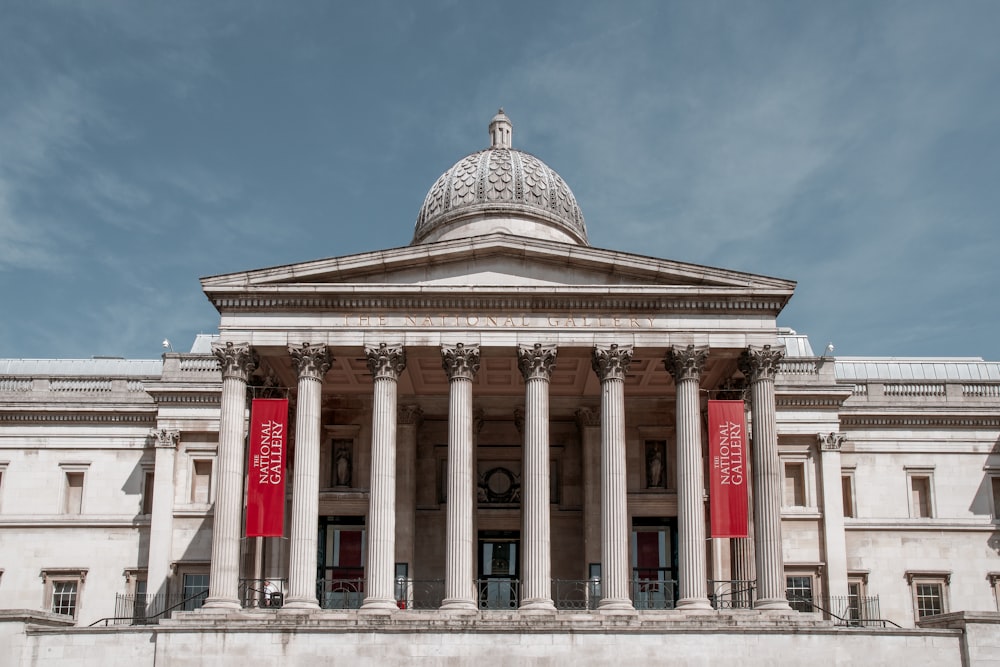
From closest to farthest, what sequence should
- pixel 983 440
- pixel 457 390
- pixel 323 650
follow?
pixel 323 650
pixel 457 390
pixel 983 440

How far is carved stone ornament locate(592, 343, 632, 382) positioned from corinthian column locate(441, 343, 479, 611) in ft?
13.0

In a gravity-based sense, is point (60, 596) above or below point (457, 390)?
below

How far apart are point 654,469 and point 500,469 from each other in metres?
5.89

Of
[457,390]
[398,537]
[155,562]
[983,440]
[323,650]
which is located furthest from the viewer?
[983,440]

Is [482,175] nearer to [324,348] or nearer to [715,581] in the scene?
[324,348]

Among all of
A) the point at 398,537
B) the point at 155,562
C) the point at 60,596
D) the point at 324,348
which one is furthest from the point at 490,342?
the point at 60,596

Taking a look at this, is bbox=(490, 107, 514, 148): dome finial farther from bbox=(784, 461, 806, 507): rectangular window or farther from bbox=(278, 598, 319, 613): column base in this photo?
bbox=(278, 598, 319, 613): column base

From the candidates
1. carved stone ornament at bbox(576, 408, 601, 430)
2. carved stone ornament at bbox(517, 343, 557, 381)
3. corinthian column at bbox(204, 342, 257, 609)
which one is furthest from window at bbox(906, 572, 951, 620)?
corinthian column at bbox(204, 342, 257, 609)

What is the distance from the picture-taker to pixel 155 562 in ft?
156

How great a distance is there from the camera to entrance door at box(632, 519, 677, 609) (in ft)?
143

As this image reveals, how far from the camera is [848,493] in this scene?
165 feet

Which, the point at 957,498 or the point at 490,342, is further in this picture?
the point at 957,498

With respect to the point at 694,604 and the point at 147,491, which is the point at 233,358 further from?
the point at 694,604

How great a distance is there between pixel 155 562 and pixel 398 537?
11085mm
